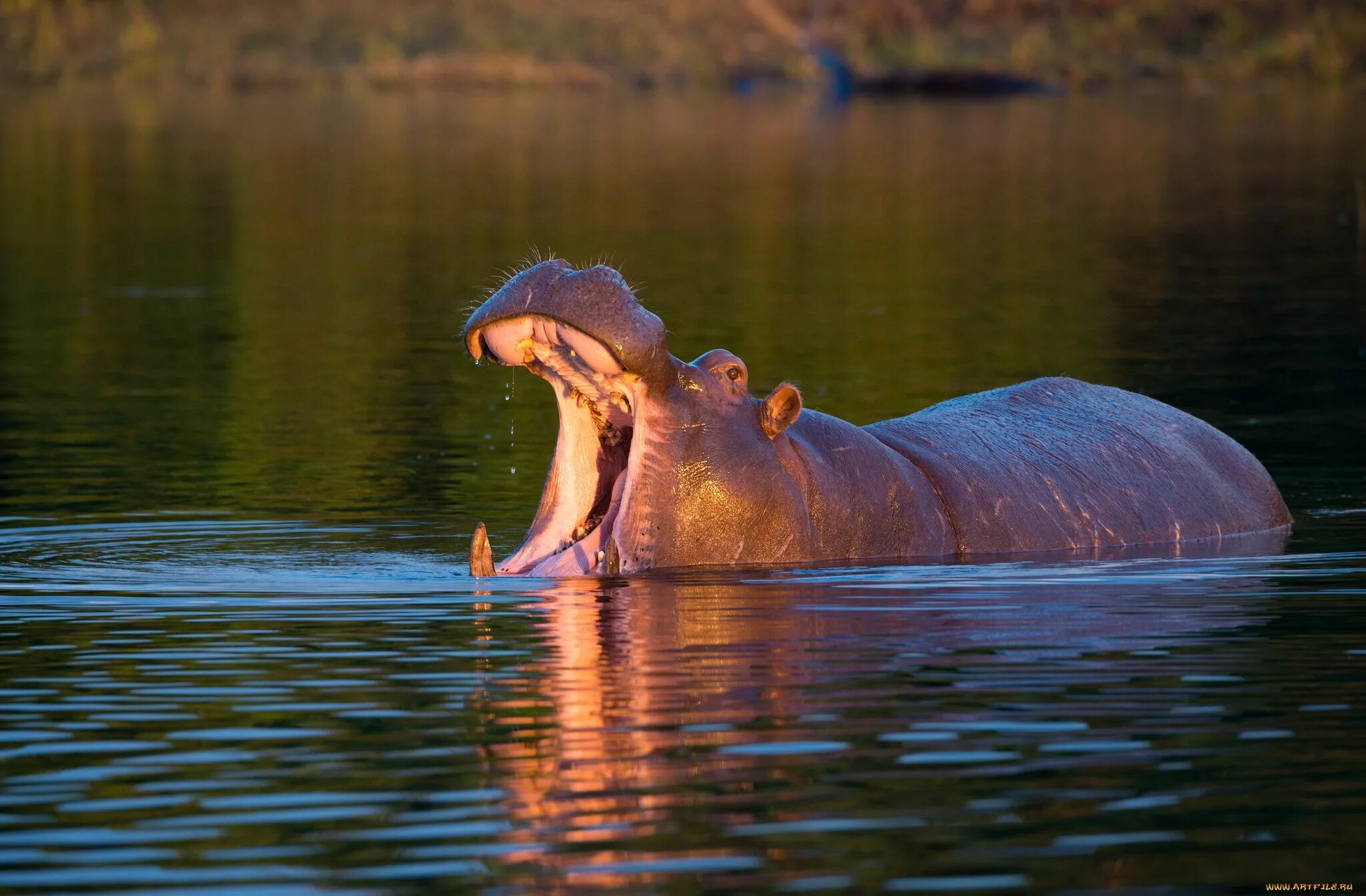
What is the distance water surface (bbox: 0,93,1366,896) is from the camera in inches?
245

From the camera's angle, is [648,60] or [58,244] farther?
[648,60]

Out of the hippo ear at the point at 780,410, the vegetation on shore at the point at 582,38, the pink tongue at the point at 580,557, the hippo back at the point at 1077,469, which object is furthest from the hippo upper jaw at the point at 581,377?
the vegetation on shore at the point at 582,38

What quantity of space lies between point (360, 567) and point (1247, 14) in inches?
2545

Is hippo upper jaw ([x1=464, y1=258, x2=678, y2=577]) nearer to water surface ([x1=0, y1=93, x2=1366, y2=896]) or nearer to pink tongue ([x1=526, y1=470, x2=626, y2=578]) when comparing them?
pink tongue ([x1=526, y1=470, x2=626, y2=578])

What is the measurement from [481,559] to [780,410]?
4.27 feet

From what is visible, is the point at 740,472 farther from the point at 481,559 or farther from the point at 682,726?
the point at 682,726

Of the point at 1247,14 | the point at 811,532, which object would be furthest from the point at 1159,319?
the point at 1247,14

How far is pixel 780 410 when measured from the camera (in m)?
9.66

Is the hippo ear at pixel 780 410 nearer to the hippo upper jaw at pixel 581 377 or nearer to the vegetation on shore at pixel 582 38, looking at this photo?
the hippo upper jaw at pixel 581 377

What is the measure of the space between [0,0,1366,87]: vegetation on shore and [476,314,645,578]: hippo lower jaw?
204ft

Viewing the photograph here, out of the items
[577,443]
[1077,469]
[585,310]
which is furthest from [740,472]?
[1077,469]

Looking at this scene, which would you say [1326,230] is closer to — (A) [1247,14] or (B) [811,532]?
(B) [811,532]

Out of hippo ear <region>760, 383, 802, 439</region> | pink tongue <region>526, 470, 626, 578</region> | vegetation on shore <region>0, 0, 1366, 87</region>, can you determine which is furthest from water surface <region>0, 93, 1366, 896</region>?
vegetation on shore <region>0, 0, 1366, 87</region>

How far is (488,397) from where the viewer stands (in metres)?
17.1
